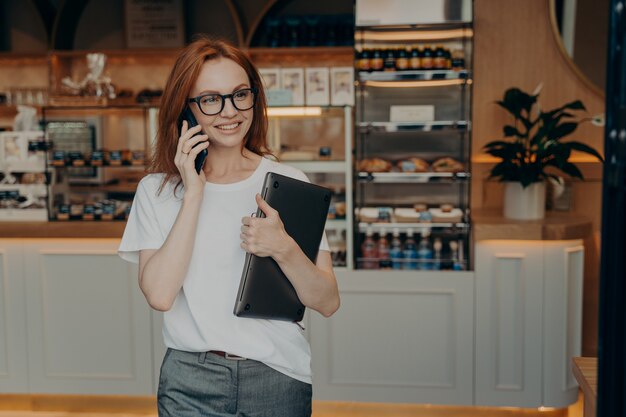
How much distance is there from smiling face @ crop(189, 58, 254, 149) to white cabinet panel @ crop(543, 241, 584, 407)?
221 cm

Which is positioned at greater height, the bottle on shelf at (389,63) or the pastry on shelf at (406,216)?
the bottle on shelf at (389,63)

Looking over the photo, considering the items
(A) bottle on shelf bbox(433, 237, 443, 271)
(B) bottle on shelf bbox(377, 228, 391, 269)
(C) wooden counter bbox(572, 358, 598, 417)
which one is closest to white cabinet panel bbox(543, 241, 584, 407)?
(A) bottle on shelf bbox(433, 237, 443, 271)

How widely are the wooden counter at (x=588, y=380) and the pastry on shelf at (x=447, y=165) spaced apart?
194cm

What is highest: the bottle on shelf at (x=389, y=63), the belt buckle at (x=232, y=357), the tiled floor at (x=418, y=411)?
the bottle on shelf at (x=389, y=63)

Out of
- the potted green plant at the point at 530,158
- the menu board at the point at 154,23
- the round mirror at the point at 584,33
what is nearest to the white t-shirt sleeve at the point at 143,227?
the potted green plant at the point at 530,158

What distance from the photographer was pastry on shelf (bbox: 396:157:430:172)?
11.5 ft

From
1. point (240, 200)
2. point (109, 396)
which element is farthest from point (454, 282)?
point (240, 200)

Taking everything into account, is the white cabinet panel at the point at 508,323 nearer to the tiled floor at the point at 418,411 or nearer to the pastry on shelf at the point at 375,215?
the tiled floor at the point at 418,411

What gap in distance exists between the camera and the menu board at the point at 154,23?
4.67m

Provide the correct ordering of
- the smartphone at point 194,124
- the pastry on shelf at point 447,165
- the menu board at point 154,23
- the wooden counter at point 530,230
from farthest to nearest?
1. the menu board at point 154,23
2. the pastry on shelf at point 447,165
3. the wooden counter at point 530,230
4. the smartphone at point 194,124

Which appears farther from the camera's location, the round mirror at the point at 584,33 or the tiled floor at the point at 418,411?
the round mirror at the point at 584,33

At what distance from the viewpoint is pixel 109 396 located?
12.0 feet

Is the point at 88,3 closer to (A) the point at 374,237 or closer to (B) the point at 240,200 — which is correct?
(A) the point at 374,237

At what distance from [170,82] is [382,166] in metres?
2.12
